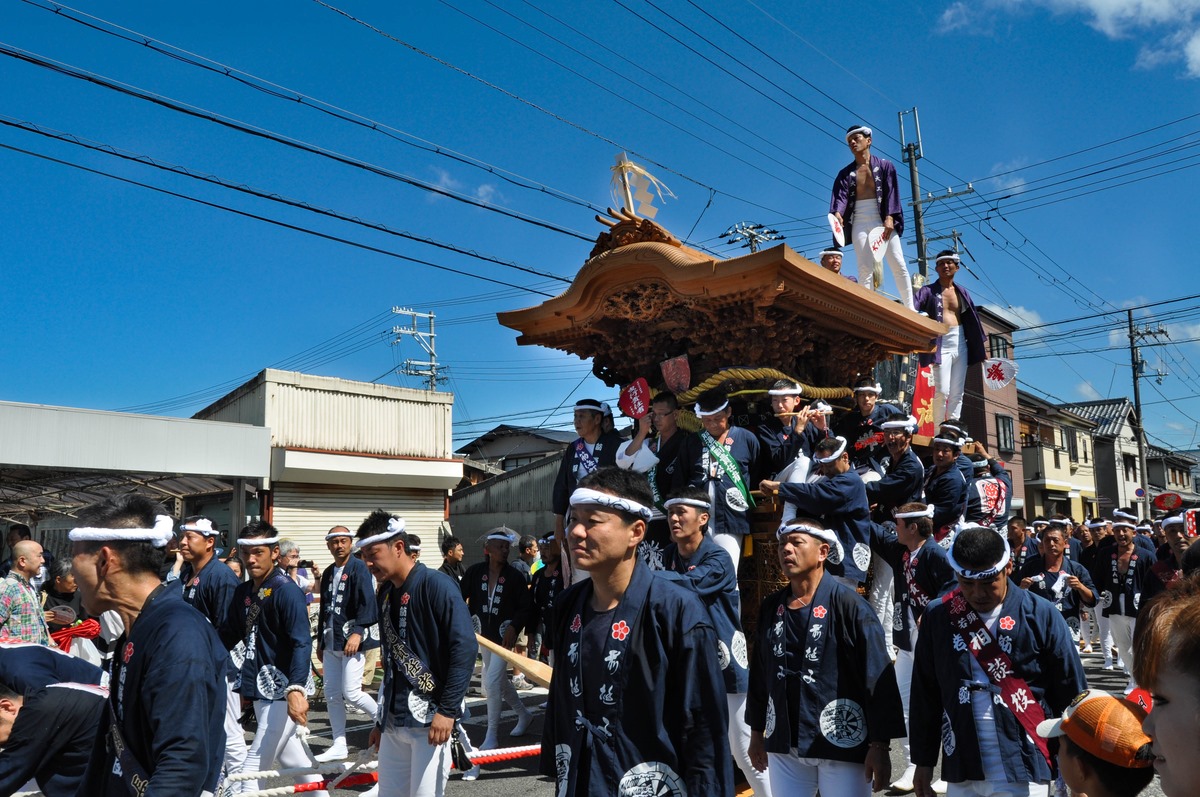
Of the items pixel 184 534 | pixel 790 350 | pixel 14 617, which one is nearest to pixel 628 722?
pixel 790 350

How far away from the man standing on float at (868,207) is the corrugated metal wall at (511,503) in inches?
663

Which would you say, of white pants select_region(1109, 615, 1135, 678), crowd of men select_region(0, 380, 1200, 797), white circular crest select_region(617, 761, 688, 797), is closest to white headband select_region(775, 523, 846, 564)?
crowd of men select_region(0, 380, 1200, 797)

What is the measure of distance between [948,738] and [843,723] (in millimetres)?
449

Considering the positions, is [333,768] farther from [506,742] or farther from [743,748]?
[743,748]

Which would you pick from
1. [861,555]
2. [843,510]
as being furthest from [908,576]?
[843,510]

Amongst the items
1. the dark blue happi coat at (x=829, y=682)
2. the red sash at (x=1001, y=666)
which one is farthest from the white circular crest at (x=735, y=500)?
the red sash at (x=1001, y=666)

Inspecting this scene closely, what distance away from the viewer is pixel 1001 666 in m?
3.82

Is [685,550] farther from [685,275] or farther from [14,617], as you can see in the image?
[14,617]

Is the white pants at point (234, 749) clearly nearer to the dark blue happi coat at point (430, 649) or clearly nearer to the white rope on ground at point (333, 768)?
the white rope on ground at point (333, 768)

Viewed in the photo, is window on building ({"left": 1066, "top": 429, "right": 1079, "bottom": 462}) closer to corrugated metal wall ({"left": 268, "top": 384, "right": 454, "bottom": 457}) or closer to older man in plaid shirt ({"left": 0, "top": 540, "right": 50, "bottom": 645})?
corrugated metal wall ({"left": 268, "top": 384, "right": 454, "bottom": 457})

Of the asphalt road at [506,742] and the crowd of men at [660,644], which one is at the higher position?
the crowd of men at [660,644]

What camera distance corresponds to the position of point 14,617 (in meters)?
7.58

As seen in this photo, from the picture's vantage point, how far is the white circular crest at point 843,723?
4008 mm

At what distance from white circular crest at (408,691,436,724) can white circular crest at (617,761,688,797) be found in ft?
7.11
